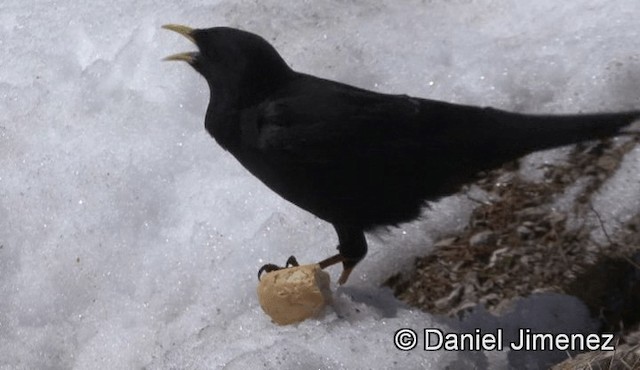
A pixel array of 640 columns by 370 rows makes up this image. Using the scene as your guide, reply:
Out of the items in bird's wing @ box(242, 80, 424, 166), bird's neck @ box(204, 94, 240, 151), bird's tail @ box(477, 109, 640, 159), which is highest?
bird's tail @ box(477, 109, 640, 159)

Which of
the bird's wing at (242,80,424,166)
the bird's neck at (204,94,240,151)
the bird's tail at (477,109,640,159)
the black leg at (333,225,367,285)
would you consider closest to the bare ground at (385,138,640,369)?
the black leg at (333,225,367,285)

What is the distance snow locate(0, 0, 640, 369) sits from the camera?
12.1ft

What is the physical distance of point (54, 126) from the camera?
16.5ft

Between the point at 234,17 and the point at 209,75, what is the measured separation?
4.65 feet

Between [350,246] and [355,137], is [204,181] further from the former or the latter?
[355,137]

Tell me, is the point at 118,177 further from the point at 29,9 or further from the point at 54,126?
the point at 29,9

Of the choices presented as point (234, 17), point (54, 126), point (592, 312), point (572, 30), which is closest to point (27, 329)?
point (54, 126)

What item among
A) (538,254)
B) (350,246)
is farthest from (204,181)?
(538,254)

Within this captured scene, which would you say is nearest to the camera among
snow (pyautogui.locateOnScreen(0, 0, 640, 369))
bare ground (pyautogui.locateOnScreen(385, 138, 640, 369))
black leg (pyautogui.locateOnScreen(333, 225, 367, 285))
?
bare ground (pyautogui.locateOnScreen(385, 138, 640, 369))

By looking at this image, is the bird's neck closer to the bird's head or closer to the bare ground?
the bird's head

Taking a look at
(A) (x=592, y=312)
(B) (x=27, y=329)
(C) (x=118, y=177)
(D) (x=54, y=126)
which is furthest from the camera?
(D) (x=54, y=126)

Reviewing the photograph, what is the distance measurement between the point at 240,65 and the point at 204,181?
0.90 m

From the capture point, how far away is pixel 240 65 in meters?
3.76

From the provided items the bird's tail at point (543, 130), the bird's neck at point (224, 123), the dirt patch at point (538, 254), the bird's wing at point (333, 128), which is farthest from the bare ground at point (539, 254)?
the bird's neck at point (224, 123)
